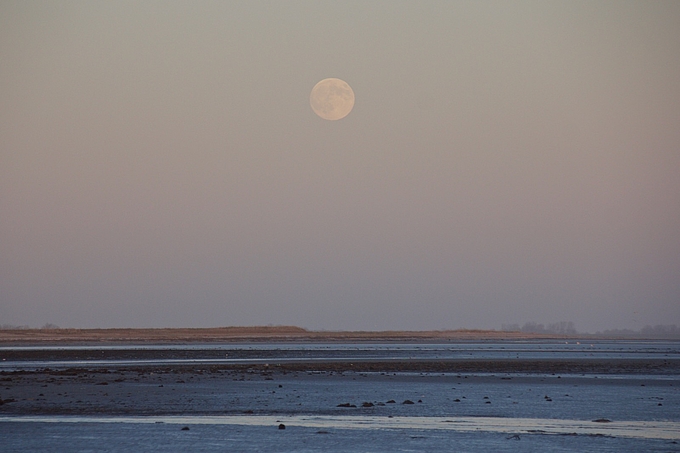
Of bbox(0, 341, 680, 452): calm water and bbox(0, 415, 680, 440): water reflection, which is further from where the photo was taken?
bbox(0, 415, 680, 440): water reflection

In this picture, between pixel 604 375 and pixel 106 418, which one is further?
pixel 604 375

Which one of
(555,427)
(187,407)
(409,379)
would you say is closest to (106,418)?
(187,407)

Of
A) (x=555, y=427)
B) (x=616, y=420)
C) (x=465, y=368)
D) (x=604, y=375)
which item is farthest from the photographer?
(x=465, y=368)

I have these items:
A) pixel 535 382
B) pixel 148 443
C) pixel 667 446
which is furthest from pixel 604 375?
pixel 148 443

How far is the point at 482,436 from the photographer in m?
21.5

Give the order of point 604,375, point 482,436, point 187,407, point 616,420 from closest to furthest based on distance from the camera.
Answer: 1. point 482,436
2. point 616,420
3. point 187,407
4. point 604,375

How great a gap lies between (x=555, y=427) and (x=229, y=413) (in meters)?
10.6

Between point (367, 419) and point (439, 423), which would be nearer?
point (439, 423)

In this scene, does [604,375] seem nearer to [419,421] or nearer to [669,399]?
[669,399]

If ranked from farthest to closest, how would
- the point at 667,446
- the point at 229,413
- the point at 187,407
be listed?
the point at 187,407
the point at 229,413
the point at 667,446

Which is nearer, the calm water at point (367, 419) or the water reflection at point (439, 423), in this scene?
the calm water at point (367, 419)

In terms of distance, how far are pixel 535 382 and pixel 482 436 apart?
20.8 metres

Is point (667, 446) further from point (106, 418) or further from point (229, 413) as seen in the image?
point (106, 418)

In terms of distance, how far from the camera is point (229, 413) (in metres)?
27.1
